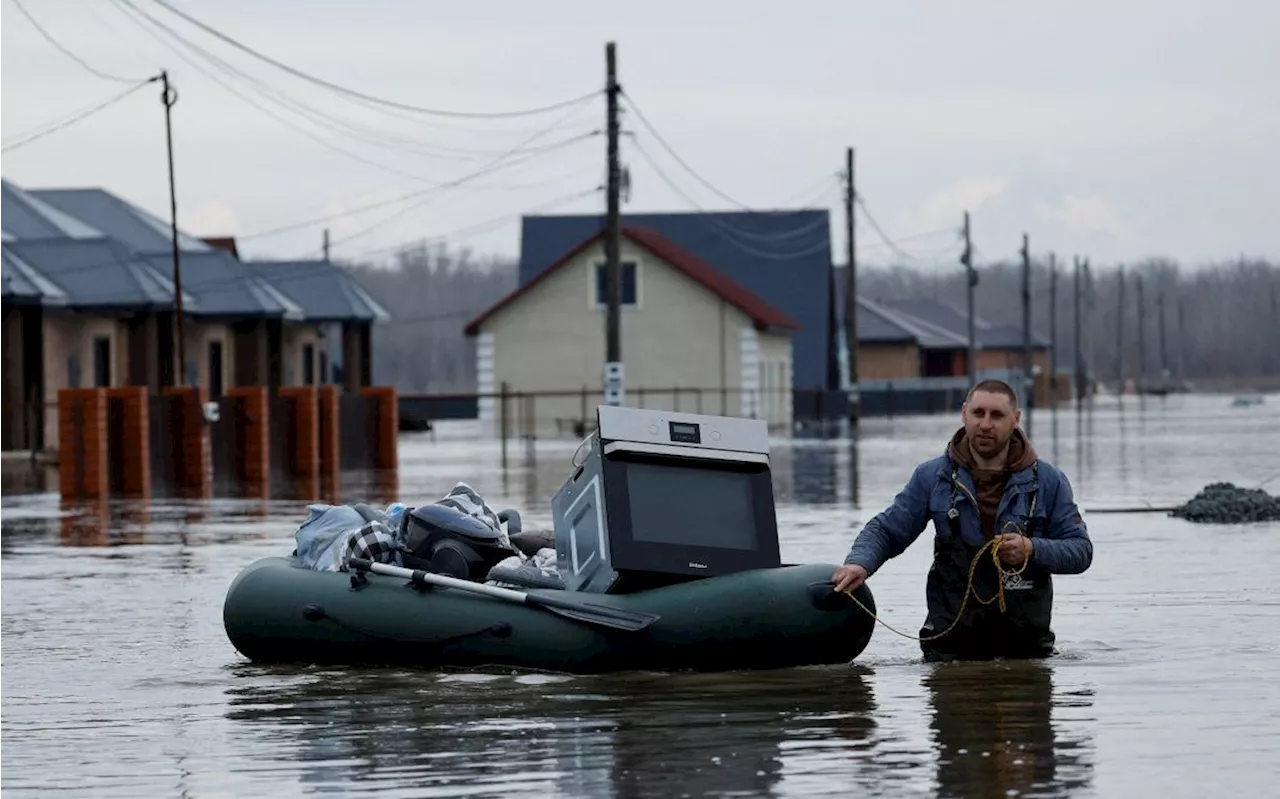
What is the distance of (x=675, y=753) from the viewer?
11008mm

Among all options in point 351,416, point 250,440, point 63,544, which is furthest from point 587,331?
point 63,544

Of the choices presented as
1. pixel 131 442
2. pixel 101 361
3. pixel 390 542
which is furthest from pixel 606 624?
pixel 101 361

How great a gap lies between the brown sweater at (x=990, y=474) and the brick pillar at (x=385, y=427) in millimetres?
33751

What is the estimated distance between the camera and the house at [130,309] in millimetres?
49938

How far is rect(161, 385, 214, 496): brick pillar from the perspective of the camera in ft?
132

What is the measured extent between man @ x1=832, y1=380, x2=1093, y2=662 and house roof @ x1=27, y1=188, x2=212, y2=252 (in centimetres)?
4993

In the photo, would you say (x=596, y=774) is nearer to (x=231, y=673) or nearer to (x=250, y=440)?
(x=231, y=673)

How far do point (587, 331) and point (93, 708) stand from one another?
66.2m

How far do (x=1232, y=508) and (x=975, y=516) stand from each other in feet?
44.1

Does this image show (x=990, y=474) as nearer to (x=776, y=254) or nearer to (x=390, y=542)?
(x=390, y=542)

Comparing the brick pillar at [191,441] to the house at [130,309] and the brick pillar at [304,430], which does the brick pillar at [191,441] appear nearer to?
the brick pillar at [304,430]

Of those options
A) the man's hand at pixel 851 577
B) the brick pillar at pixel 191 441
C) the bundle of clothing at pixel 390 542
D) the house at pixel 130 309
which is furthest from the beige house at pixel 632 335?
the man's hand at pixel 851 577

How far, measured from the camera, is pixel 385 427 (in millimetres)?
48406

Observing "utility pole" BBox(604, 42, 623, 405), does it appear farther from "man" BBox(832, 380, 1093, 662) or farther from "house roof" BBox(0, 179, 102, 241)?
"man" BBox(832, 380, 1093, 662)
